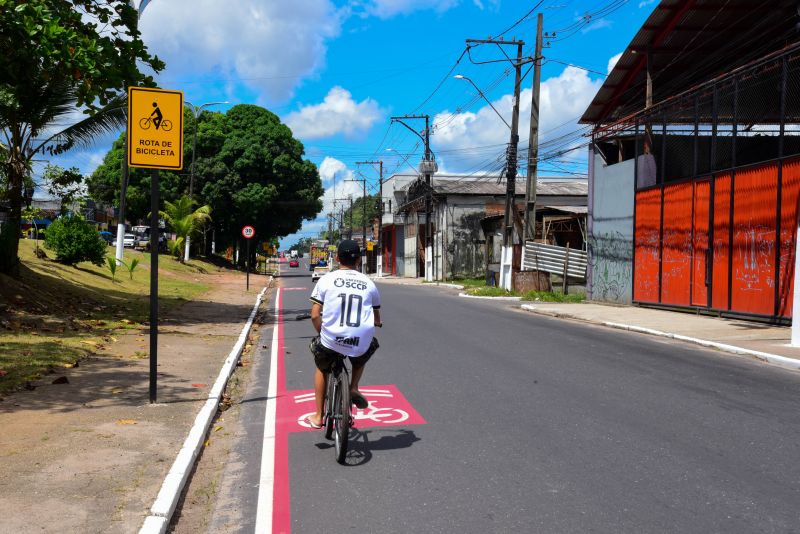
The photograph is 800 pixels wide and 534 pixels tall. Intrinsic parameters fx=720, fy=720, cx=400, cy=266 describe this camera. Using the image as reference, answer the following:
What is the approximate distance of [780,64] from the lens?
16.0 metres

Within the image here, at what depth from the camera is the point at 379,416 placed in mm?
7410

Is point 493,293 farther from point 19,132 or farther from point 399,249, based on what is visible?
point 399,249

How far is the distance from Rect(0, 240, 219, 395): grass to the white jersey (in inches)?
172

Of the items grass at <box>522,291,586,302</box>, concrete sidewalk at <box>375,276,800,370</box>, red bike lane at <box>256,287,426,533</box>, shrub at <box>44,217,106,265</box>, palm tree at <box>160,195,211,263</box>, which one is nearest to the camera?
red bike lane at <box>256,287,426,533</box>

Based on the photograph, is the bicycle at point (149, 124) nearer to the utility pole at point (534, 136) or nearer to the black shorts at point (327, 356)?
the black shorts at point (327, 356)

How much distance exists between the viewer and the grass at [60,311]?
993 centimetres

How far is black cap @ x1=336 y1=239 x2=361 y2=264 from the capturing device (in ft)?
19.3

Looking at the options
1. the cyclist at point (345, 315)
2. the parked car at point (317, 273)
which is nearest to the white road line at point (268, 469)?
the cyclist at point (345, 315)

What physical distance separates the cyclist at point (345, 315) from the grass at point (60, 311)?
4.27 meters

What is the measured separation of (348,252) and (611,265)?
2065cm

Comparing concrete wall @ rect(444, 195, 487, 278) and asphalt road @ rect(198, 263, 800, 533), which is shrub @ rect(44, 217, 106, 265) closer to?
asphalt road @ rect(198, 263, 800, 533)

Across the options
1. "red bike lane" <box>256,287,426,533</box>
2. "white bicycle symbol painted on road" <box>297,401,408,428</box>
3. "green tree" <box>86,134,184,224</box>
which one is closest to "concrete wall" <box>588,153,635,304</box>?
"red bike lane" <box>256,287,426,533</box>

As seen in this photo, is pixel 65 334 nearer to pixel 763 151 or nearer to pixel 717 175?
pixel 717 175

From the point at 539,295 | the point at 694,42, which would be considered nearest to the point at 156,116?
the point at 694,42
